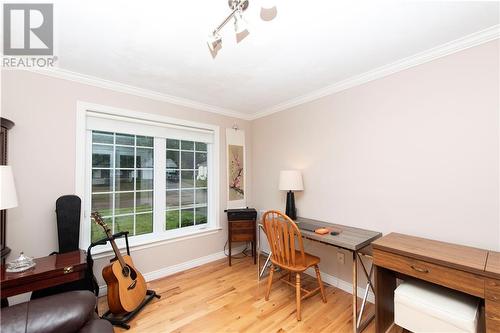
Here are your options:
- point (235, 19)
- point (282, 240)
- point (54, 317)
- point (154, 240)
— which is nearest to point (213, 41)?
point (235, 19)

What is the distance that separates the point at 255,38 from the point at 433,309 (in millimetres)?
2248

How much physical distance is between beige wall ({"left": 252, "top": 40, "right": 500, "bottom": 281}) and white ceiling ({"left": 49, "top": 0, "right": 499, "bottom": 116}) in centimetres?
28

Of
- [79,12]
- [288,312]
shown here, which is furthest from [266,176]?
[79,12]

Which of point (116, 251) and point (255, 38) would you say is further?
point (116, 251)

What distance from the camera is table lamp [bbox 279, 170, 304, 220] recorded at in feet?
8.99

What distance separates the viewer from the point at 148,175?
9.26ft

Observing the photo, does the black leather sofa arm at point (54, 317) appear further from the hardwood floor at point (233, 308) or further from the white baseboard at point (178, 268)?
the white baseboard at point (178, 268)

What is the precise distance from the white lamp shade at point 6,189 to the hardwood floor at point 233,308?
1288 mm

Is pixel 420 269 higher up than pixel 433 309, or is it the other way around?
pixel 420 269

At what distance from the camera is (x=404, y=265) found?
1.56 meters

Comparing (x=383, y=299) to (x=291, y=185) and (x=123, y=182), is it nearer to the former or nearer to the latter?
(x=291, y=185)

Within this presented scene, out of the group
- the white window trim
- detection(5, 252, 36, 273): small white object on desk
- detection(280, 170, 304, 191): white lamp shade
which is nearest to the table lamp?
detection(280, 170, 304, 191): white lamp shade

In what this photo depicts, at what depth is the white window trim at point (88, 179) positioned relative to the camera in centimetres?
226

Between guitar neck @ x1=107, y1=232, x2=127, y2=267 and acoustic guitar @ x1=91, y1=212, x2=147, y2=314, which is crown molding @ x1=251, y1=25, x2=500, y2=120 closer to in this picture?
guitar neck @ x1=107, y1=232, x2=127, y2=267
